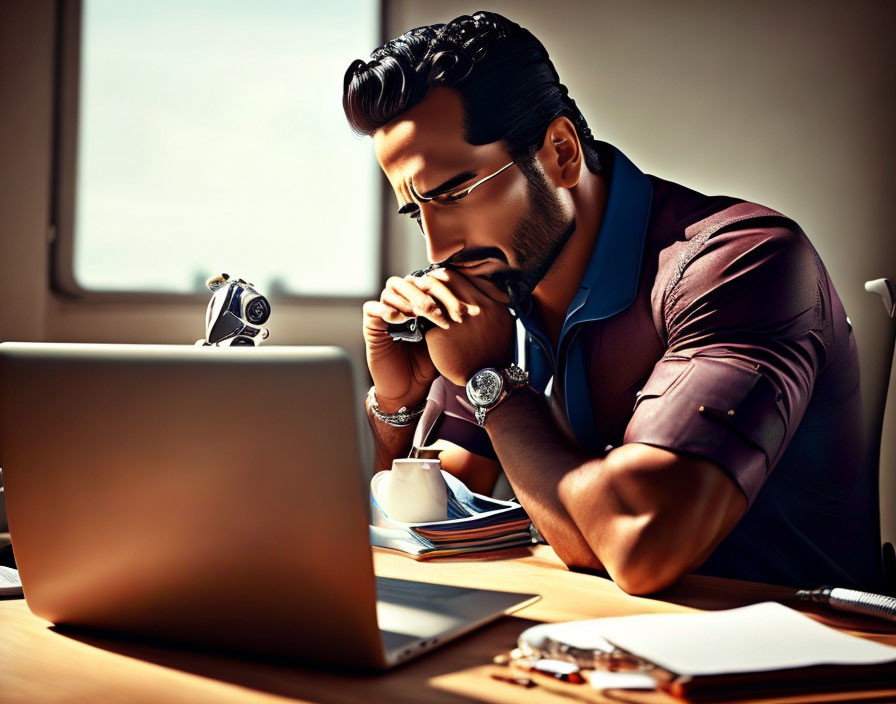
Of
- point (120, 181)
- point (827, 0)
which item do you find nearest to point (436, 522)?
point (120, 181)

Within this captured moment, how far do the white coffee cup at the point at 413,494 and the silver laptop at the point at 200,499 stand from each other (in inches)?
18.7

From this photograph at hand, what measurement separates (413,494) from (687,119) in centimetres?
177

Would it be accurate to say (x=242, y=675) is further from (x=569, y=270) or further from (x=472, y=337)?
(x=569, y=270)

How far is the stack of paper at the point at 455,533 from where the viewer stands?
3.78ft

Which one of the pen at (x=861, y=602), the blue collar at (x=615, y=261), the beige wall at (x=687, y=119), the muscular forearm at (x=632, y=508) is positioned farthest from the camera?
the beige wall at (x=687, y=119)

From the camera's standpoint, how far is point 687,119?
261 cm

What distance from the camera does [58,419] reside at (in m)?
0.71

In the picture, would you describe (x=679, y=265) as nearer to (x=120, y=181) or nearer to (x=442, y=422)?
(x=442, y=422)

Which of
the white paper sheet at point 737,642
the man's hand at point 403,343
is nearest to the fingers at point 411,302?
the man's hand at point 403,343

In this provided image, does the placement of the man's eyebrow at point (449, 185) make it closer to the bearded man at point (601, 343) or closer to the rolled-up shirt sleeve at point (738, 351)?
the bearded man at point (601, 343)

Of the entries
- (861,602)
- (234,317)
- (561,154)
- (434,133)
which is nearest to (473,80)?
(434,133)

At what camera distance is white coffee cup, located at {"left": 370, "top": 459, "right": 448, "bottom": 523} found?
4.13 feet

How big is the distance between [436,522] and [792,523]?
569 millimetres

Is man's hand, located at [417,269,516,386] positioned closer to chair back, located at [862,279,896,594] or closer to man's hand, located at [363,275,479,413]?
man's hand, located at [363,275,479,413]
